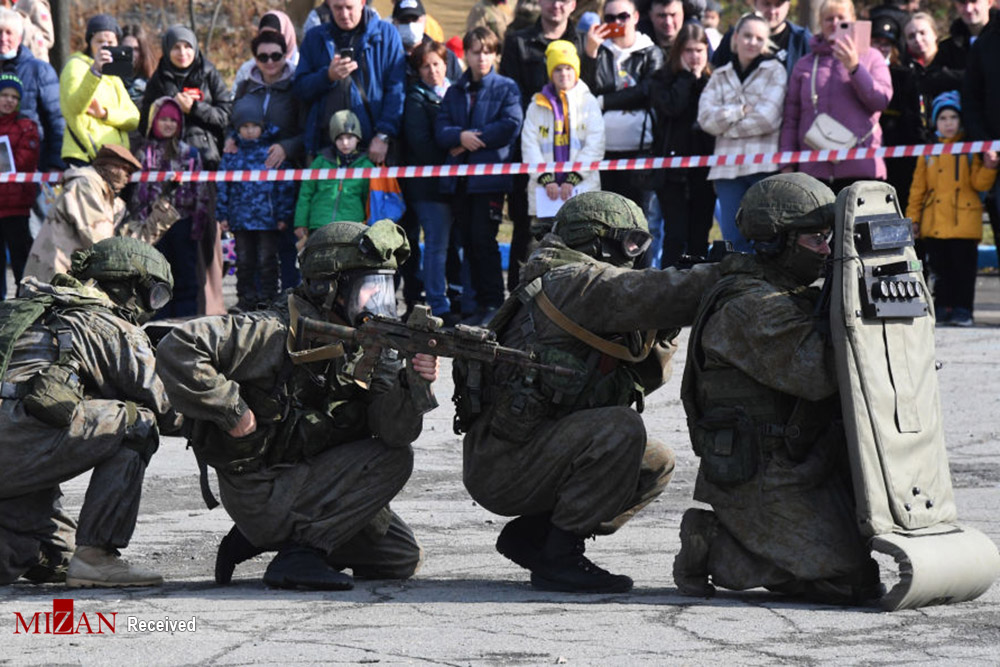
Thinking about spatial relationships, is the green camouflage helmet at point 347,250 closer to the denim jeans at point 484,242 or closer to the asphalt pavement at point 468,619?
the asphalt pavement at point 468,619

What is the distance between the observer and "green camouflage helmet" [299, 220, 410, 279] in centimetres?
619

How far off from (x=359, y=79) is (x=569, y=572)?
602 centimetres

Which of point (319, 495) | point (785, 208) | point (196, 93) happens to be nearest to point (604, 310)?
point (785, 208)

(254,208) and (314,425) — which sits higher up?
(254,208)

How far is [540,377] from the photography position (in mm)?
6176

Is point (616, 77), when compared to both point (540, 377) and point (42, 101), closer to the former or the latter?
point (42, 101)

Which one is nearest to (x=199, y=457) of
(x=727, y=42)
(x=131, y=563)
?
(x=131, y=563)

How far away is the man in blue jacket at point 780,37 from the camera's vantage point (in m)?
11.5

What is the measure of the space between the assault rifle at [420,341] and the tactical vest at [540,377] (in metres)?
0.18

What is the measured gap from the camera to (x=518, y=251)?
1189 cm

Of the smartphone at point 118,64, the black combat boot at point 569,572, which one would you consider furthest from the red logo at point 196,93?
the black combat boot at point 569,572

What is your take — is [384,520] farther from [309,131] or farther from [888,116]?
[888,116]

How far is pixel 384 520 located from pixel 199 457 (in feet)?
2.32

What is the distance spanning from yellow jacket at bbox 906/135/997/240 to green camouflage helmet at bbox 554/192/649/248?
561 centimetres
